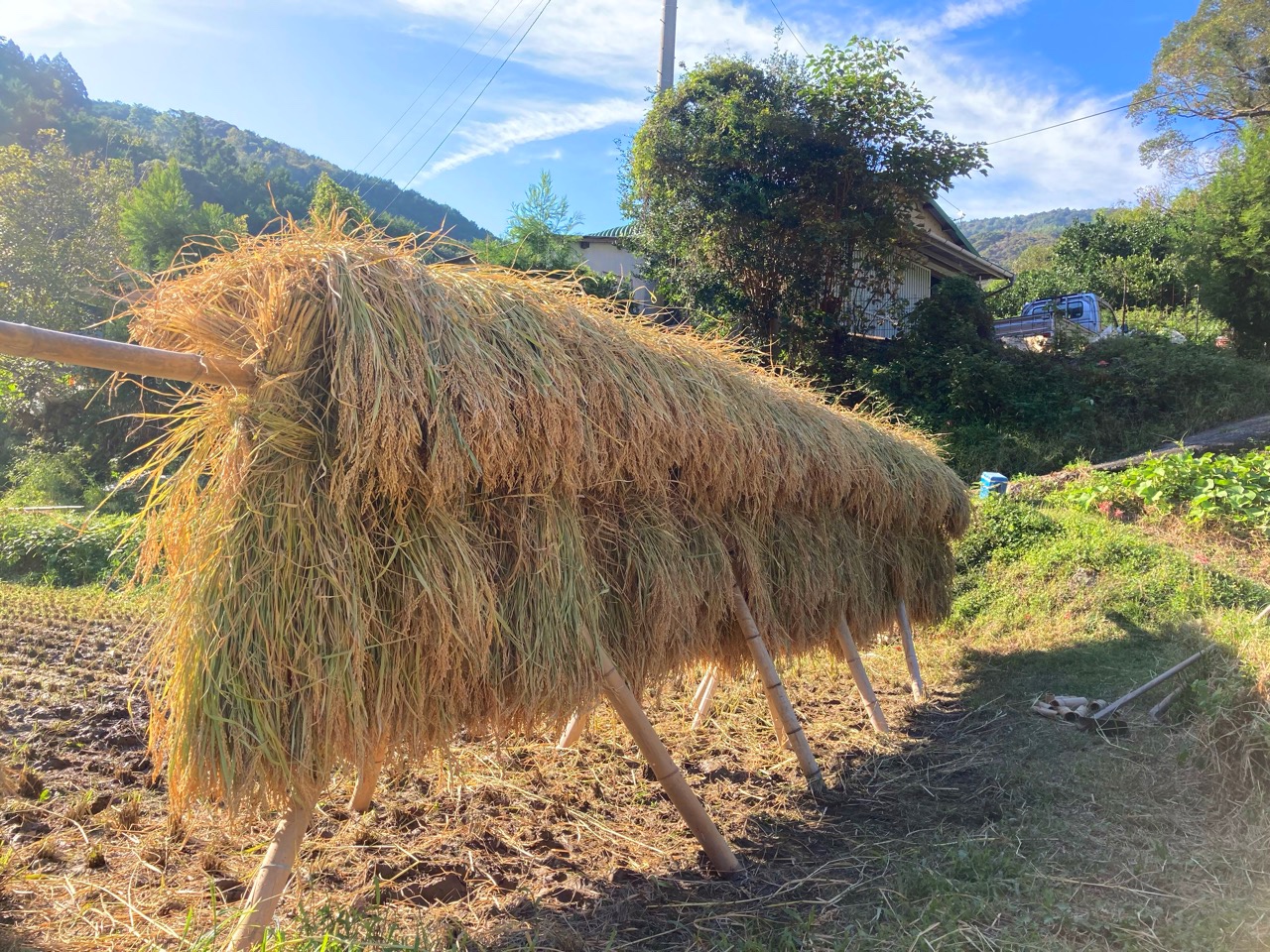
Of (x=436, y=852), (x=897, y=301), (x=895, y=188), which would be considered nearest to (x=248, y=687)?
(x=436, y=852)

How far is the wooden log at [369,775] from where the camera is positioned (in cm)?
268

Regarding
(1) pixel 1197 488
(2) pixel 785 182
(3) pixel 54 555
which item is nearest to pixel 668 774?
(1) pixel 1197 488

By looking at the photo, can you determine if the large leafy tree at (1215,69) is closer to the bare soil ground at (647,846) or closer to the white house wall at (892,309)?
the white house wall at (892,309)

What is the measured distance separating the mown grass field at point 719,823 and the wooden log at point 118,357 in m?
0.95

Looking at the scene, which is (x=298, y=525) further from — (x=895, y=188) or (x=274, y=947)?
(x=895, y=188)

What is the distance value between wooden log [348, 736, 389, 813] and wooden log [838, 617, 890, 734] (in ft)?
11.2

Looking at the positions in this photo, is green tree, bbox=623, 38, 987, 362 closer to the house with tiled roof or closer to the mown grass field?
the house with tiled roof

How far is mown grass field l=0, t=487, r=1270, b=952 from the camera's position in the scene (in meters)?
3.03

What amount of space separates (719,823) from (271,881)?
2.71 meters

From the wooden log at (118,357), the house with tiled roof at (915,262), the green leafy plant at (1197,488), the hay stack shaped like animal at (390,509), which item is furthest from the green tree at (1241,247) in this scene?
the wooden log at (118,357)

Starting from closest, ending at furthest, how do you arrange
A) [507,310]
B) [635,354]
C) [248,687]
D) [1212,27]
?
[248,687] → [507,310] → [635,354] → [1212,27]

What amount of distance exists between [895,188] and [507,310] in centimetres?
1178

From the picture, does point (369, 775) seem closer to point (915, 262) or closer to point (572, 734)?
point (572, 734)

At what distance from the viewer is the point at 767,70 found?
524 inches
